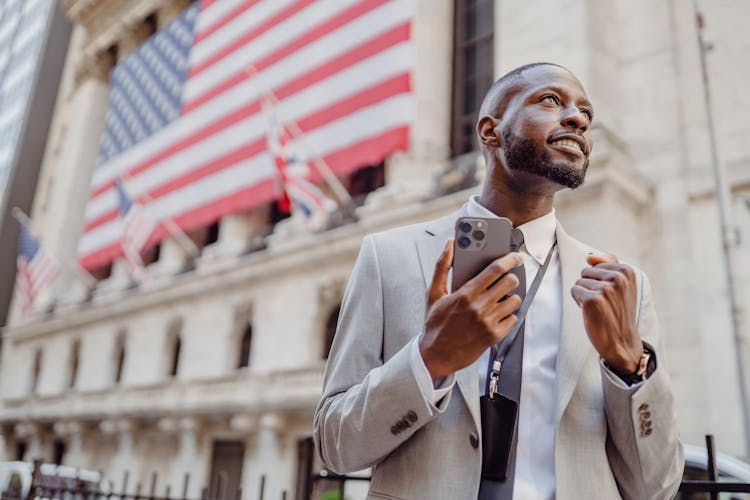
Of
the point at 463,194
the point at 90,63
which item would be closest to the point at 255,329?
the point at 463,194

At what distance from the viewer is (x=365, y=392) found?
5.16 feet

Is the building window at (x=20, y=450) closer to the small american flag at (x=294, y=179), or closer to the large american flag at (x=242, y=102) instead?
the large american flag at (x=242, y=102)

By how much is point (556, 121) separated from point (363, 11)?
16.5 m

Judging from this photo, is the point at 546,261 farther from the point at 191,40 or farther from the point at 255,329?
the point at 191,40

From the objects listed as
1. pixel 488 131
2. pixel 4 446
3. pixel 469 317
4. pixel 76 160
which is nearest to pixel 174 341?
pixel 4 446

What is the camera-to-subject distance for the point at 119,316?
2611 cm

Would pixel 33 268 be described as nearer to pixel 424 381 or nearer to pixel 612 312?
pixel 424 381

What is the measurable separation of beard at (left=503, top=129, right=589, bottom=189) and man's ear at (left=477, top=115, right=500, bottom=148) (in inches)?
5.3

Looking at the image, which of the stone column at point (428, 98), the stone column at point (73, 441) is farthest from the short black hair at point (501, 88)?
the stone column at point (73, 441)

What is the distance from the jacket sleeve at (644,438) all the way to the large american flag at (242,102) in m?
14.1

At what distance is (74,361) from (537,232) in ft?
101

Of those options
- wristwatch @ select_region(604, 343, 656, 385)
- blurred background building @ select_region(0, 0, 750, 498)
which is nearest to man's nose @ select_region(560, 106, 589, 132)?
wristwatch @ select_region(604, 343, 656, 385)

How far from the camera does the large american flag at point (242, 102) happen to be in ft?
53.4

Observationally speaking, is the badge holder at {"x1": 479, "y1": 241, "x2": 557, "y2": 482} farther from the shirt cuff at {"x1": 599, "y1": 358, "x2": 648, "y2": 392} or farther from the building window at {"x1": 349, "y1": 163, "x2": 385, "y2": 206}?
the building window at {"x1": 349, "y1": 163, "x2": 385, "y2": 206}
